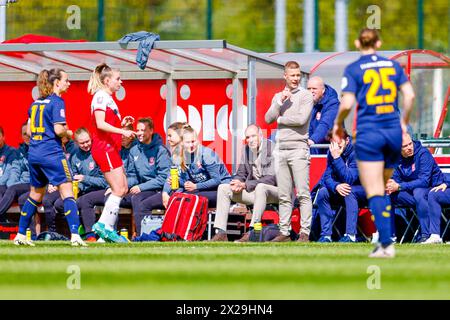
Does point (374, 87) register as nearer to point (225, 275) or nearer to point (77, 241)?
point (225, 275)

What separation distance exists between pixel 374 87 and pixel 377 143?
50 centimetres

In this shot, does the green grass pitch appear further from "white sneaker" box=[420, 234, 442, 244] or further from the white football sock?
"white sneaker" box=[420, 234, 442, 244]

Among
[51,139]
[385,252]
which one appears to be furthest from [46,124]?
[385,252]

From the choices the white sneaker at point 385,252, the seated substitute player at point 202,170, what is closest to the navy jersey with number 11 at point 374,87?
the white sneaker at point 385,252

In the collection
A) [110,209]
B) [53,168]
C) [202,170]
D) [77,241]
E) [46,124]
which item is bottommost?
→ [77,241]

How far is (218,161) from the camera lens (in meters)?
17.4

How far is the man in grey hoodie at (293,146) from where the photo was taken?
16.2 meters

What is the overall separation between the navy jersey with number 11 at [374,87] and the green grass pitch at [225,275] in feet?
4.08

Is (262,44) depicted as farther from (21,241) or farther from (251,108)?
(21,241)

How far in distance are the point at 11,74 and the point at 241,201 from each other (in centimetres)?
512

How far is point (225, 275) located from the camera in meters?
10.5

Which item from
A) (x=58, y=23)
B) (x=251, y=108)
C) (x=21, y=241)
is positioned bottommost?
(x=21, y=241)

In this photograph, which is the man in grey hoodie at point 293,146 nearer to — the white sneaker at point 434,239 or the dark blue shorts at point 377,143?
the white sneaker at point 434,239

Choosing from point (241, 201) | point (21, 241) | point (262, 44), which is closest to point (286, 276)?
point (21, 241)
